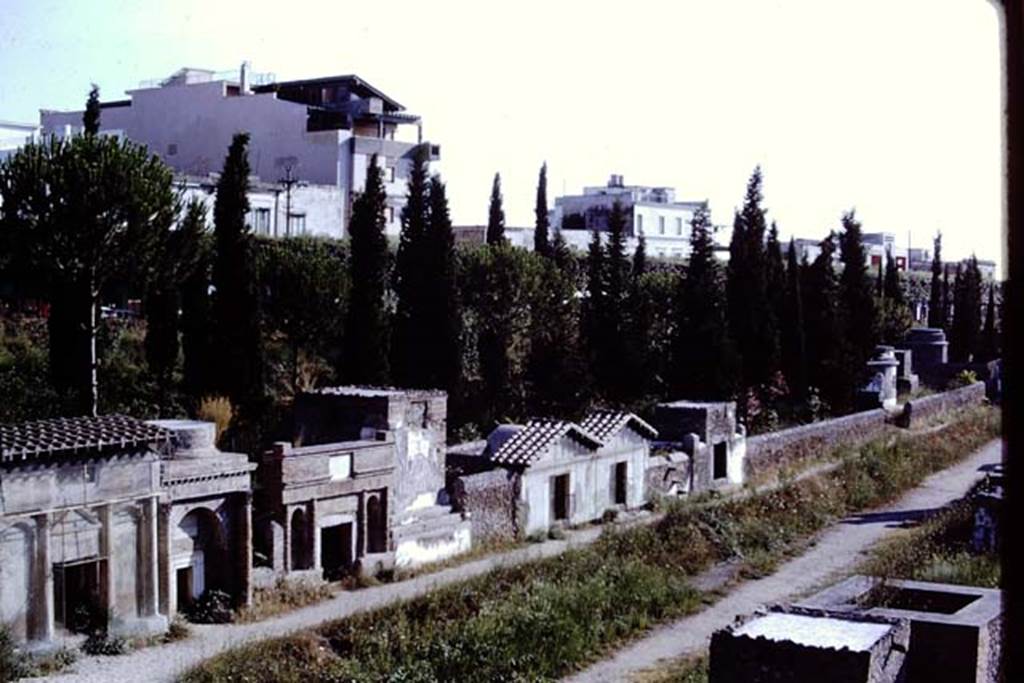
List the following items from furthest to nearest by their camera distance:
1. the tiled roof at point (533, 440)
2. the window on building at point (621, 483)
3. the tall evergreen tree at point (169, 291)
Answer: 1. the tall evergreen tree at point (169, 291)
2. the window on building at point (621, 483)
3. the tiled roof at point (533, 440)

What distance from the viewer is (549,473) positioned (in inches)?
799

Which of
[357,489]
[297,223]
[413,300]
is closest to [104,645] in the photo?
[357,489]

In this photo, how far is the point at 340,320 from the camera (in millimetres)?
28156

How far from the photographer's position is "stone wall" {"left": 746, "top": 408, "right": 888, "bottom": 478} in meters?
26.1

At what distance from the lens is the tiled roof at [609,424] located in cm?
2138

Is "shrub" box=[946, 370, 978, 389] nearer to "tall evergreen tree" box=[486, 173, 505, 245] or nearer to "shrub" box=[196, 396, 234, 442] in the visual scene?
"tall evergreen tree" box=[486, 173, 505, 245]

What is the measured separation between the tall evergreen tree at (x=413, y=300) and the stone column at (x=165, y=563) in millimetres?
13988

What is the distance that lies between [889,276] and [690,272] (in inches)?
795

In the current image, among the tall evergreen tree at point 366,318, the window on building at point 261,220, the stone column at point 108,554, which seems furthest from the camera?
the window on building at point 261,220

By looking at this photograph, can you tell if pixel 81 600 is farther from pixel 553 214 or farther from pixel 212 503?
pixel 553 214

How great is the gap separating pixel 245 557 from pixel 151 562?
1334 millimetres

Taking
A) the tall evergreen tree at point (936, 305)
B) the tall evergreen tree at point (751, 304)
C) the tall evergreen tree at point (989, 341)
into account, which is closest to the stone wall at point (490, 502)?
the tall evergreen tree at point (751, 304)

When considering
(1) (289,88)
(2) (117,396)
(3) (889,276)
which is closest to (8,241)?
(2) (117,396)

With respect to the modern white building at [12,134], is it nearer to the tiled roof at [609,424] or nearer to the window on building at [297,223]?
the window on building at [297,223]
